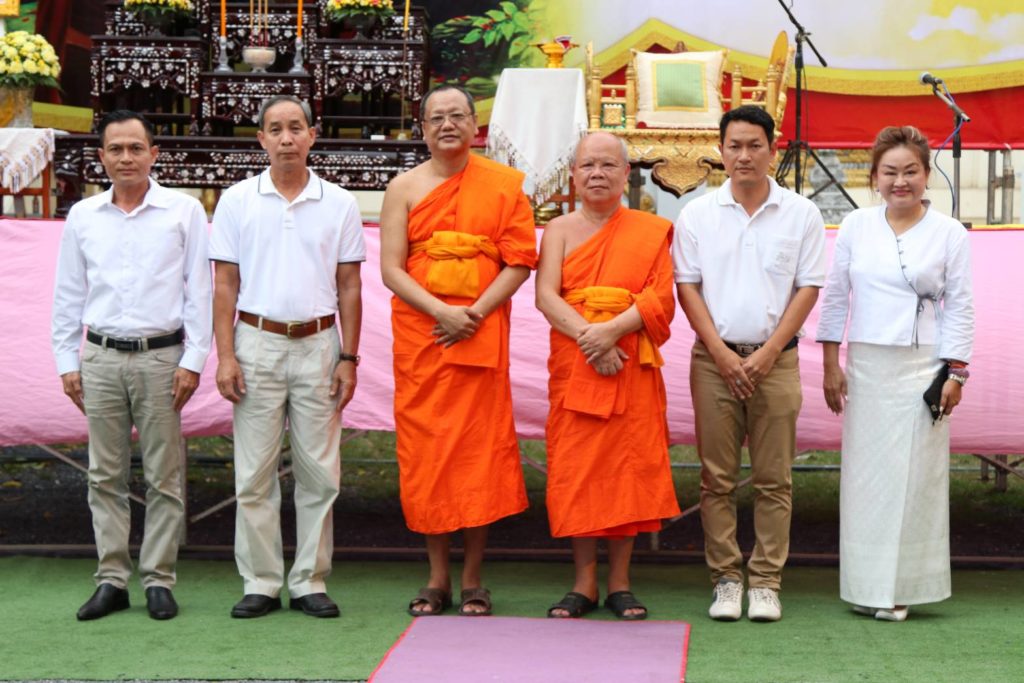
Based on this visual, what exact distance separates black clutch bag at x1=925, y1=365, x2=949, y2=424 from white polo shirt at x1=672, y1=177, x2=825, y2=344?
1.32 feet

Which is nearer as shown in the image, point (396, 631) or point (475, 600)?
point (396, 631)

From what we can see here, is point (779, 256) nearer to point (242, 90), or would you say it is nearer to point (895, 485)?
point (895, 485)

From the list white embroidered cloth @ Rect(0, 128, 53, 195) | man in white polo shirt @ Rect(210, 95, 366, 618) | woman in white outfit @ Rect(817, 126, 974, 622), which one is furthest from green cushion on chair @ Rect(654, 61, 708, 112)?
man in white polo shirt @ Rect(210, 95, 366, 618)

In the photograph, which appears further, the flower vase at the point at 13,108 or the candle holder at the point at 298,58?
the candle holder at the point at 298,58

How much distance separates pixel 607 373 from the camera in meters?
3.92

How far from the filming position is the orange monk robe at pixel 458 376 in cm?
393

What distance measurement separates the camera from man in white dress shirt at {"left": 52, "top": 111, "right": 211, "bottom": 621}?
393cm

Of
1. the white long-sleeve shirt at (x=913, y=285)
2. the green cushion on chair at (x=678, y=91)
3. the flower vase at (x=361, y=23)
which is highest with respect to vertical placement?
the flower vase at (x=361, y=23)

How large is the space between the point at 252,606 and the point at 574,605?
0.88 m

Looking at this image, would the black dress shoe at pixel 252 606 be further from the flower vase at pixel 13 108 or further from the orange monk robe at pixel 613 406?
the flower vase at pixel 13 108

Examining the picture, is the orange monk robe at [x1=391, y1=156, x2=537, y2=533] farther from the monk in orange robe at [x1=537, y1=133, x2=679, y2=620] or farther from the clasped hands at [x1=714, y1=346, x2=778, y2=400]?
the clasped hands at [x1=714, y1=346, x2=778, y2=400]

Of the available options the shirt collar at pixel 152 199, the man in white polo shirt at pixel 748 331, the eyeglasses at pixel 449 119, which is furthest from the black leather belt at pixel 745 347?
the shirt collar at pixel 152 199

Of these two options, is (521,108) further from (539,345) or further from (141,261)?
(141,261)

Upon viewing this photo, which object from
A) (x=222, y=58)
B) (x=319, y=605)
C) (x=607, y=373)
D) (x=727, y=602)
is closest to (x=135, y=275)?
(x=319, y=605)
